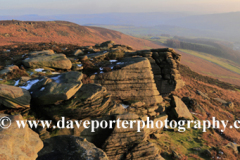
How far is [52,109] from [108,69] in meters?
9.94

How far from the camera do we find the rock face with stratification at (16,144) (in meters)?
5.91

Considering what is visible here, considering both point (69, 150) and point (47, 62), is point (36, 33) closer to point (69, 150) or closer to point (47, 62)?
point (47, 62)

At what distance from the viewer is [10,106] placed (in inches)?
462

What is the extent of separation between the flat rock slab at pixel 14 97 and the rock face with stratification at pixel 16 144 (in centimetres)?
485

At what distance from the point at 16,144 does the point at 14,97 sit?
22.5 ft

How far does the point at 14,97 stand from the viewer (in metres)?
11.7

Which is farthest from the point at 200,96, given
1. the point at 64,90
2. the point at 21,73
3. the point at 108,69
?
the point at 21,73

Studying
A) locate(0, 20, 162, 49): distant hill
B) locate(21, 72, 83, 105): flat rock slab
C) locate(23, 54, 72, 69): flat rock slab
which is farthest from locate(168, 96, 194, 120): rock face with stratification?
locate(0, 20, 162, 49): distant hill

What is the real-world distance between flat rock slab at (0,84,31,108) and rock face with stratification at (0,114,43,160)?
15.9ft

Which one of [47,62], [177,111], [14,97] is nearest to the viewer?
[14,97]

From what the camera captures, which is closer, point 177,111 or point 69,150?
point 69,150

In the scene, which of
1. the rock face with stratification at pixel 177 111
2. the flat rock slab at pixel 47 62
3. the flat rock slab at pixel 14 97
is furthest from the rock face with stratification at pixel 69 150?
the rock face with stratification at pixel 177 111

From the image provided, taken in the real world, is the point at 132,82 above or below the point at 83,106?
above

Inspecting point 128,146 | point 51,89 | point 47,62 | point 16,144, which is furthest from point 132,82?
point 16,144
